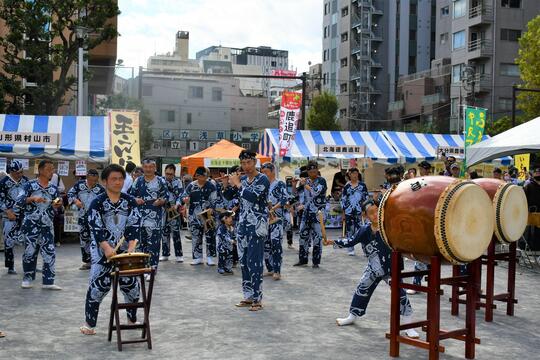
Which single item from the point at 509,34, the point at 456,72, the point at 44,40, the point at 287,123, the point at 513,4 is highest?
the point at 513,4

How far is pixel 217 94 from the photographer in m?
56.6

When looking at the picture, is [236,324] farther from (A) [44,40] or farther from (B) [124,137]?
(A) [44,40]

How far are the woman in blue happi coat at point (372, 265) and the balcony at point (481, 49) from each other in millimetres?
38117

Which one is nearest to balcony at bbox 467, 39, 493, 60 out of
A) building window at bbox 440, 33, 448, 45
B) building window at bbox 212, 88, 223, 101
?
building window at bbox 440, 33, 448, 45

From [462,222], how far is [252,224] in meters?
2.84

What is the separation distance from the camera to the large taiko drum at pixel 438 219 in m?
5.25

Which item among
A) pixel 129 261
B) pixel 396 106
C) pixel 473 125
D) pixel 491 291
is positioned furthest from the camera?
pixel 396 106

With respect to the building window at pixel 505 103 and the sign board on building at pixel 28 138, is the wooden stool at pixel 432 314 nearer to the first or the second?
the sign board on building at pixel 28 138

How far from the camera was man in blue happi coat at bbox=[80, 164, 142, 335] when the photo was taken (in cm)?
601

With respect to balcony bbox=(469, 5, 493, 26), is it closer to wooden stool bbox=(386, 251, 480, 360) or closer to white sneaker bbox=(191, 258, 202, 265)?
white sneaker bbox=(191, 258, 202, 265)

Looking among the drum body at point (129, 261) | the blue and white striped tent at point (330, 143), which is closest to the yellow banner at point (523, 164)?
the blue and white striped tent at point (330, 143)

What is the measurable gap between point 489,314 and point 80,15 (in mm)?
18646

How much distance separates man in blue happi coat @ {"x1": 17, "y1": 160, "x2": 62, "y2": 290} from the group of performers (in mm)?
14

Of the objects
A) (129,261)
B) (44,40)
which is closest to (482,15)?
(44,40)
